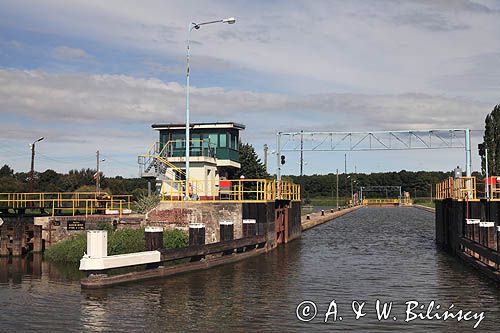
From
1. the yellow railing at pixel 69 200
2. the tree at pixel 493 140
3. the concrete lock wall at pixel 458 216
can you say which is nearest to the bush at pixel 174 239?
the yellow railing at pixel 69 200

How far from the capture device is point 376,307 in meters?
15.8

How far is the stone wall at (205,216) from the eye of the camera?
96.6 feet

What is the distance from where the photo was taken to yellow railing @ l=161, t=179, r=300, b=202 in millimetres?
31078

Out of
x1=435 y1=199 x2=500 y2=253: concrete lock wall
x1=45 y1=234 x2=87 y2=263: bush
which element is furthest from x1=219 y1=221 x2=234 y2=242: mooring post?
x1=435 y1=199 x2=500 y2=253: concrete lock wall

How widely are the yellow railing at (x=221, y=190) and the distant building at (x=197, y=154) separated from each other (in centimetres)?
9

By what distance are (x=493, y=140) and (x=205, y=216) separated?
67.1 metres

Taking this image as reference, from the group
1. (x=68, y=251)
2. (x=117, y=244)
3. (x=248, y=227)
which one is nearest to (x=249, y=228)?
(x=248, y=227)

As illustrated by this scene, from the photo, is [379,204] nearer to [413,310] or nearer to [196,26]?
[196,26]

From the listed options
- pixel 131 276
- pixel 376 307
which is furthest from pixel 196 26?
pixel 376 307

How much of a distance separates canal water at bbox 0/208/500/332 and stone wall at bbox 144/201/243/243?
3154 mm

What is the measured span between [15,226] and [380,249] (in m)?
20.2

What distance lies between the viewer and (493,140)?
8469 centimetres

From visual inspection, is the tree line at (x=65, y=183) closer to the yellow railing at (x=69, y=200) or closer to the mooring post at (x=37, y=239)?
the yellow railing at (x=69, y=200)

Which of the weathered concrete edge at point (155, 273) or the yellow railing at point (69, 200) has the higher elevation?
the yellow railing at point (69, 200)
